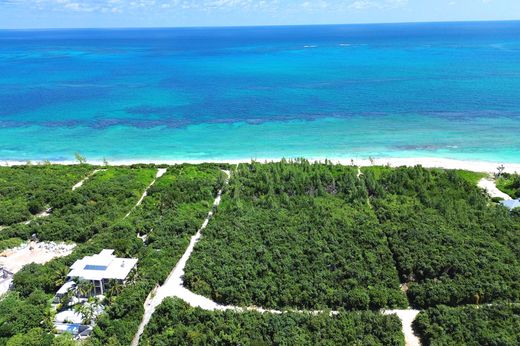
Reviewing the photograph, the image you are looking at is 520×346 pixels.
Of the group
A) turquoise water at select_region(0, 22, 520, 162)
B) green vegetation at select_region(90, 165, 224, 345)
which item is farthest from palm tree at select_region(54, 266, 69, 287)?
turquoise water at select_region(0, 22, 520, 162)

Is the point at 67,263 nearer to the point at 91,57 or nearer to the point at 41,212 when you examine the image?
the point at 41,212

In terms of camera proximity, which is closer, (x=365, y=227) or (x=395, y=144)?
(x=365, y=227)

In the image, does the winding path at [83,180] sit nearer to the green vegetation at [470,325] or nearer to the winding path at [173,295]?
the winding path at [173,295]

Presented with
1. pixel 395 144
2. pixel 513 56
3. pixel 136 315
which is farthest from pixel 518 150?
pixel 513 56

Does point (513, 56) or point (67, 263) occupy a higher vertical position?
point (513, 56)

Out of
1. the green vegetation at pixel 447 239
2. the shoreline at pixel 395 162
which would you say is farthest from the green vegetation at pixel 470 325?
the shoreline at pixel 395 162

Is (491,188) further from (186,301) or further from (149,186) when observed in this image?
(149,186)

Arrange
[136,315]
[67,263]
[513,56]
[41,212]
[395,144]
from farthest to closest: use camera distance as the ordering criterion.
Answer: [513,56]
[395,144]
[41,212]
[67,263]
[136,315]
